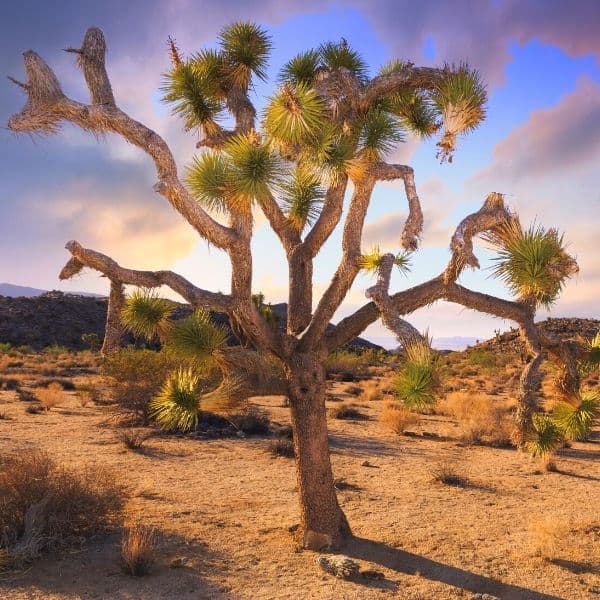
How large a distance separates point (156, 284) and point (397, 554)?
422 centimetres

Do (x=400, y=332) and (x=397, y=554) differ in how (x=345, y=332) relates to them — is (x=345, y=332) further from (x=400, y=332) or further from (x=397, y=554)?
A: (x=397, y=554)

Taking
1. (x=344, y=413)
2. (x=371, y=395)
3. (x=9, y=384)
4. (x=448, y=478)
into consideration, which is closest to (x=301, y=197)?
(x=448, y=478)

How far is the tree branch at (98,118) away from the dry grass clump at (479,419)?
308 inches

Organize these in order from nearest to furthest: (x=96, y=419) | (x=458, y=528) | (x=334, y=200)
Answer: (x=334, y=200), (x=458, y=528), (x=96, y=419)

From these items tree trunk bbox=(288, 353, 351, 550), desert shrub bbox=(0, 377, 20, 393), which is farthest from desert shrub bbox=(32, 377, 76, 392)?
tree trunk bbox=(288, 353, 351, 550)

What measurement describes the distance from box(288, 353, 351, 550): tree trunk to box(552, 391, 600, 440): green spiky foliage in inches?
104

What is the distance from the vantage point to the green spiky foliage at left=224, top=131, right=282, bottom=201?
6.49 m

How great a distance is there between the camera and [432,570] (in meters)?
7.24

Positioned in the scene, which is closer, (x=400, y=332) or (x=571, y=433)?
(x=400, y=332)

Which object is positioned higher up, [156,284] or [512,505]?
[156,284]

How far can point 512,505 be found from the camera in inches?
402

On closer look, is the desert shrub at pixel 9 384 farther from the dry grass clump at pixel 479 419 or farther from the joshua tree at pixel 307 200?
the joshua tree at pixel 307 200

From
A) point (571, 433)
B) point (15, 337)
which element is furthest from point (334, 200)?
point (15, 337)

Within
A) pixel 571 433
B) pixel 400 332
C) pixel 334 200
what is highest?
pixel 334 200
